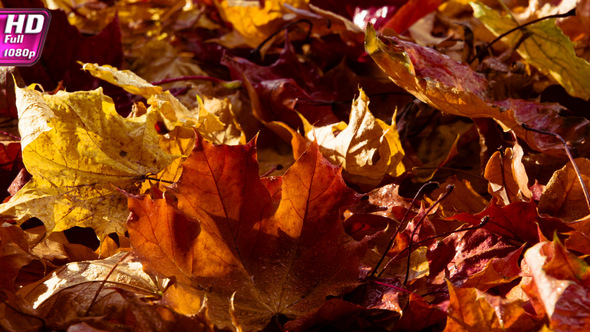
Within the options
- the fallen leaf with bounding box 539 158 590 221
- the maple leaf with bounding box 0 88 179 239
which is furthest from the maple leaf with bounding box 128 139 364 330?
the fallen leaf with bounding box 539 158 590 221

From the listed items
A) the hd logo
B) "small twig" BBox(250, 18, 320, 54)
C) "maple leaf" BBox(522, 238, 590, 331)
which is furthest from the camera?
"small twig" BBox(250, 18, 320, 54)

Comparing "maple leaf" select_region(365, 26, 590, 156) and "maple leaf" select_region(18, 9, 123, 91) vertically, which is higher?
"maple leaf" select_region(365, 26, 590, 156)

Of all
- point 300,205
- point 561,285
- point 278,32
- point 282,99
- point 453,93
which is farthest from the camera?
point 278,32

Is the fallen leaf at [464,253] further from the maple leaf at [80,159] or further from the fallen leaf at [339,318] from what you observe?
the maple leaf at [80,159]

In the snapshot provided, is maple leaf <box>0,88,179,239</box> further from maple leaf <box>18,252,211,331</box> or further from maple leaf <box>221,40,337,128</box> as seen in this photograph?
maple leaf <box>221,40,337,128</box>

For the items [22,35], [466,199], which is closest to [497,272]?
[466,199]

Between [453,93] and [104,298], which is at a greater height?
[453,93]

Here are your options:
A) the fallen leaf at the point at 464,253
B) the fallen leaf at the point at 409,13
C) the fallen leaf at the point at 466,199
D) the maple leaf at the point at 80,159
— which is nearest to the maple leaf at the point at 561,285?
the fallen leaf at the point at 464,253

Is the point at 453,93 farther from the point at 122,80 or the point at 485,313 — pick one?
the point at 122,80
